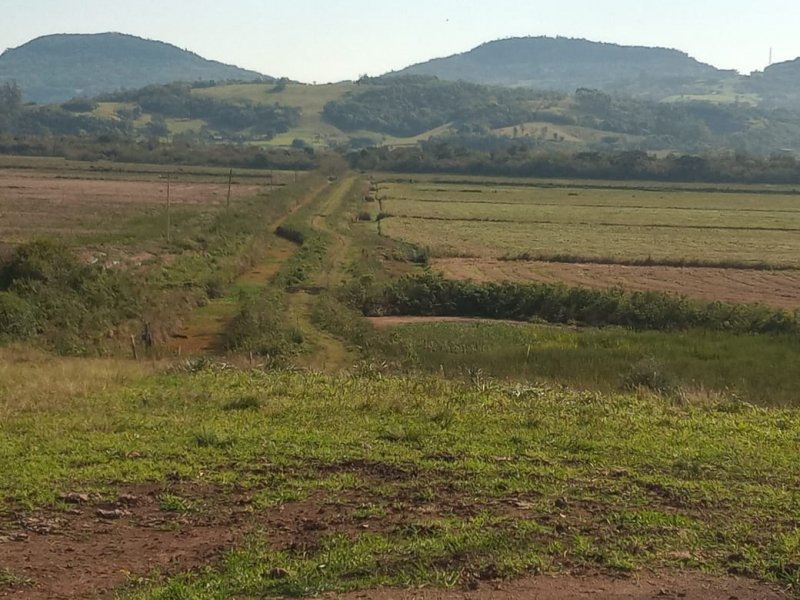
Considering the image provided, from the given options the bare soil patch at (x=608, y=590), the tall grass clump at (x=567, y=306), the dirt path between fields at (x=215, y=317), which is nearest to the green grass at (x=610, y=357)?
the tall grass clump at (x=567, y=306)

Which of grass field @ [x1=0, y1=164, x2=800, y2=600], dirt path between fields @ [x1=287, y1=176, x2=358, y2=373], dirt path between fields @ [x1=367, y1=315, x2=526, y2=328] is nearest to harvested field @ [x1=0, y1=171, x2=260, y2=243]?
dirt path between fields @ [x1=287, y1=176, x2=358, y2=373]

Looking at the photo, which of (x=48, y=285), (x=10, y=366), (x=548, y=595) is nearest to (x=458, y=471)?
(x=548, y=595)

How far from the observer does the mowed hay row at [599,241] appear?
50125mm

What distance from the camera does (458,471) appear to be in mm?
9250

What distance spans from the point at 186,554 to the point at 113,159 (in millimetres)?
132790

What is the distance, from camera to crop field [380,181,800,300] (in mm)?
42906

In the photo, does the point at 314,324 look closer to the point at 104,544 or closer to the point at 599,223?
the point at 104,544

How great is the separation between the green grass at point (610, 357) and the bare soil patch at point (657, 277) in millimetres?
9822

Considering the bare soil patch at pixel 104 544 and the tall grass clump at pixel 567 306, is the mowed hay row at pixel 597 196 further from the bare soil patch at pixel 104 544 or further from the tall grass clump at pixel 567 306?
the bare soil patch at pixel 104 544

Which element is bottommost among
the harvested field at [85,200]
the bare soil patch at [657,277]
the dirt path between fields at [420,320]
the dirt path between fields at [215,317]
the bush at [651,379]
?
the dirt path between fields at [420,320]

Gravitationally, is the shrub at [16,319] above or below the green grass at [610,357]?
above

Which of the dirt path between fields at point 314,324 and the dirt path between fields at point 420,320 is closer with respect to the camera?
the dirt path between fields at point 314,324

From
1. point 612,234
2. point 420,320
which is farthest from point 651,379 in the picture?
point 612,234

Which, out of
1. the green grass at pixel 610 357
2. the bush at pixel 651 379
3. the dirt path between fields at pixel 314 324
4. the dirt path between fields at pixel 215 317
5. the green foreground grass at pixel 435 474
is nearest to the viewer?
the green foreground grass at pixel 435 474
